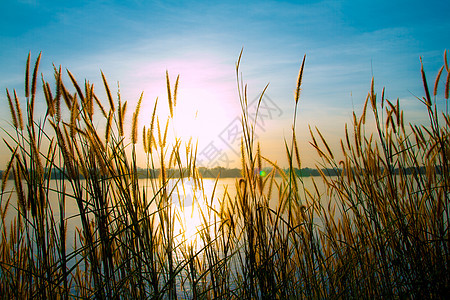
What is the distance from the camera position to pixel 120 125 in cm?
132

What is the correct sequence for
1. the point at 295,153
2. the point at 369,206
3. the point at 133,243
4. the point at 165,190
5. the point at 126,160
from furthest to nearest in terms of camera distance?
the point at 369,206, the point at 295,153, the point at 165,190, the point at 133,243, the point at 126,160

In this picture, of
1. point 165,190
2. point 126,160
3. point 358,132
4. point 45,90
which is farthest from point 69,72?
point 358,132

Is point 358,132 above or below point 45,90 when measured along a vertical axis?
below

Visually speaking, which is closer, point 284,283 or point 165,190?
point 284,283

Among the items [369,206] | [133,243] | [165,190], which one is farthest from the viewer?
[369,206]

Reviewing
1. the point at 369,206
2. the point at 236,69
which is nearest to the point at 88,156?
the point at 236,69

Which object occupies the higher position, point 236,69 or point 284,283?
point 236,69

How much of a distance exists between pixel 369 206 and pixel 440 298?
53 cm

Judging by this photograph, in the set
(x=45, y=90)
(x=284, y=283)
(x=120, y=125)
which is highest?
(x=45, y=90)

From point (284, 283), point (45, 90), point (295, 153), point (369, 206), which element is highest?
point (45, 90)

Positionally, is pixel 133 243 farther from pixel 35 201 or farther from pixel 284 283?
pixel 284 283

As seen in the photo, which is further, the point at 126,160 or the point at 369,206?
the point at 369,206

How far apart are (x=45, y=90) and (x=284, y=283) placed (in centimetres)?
127

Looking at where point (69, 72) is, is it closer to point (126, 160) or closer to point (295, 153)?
point (126, 160)
